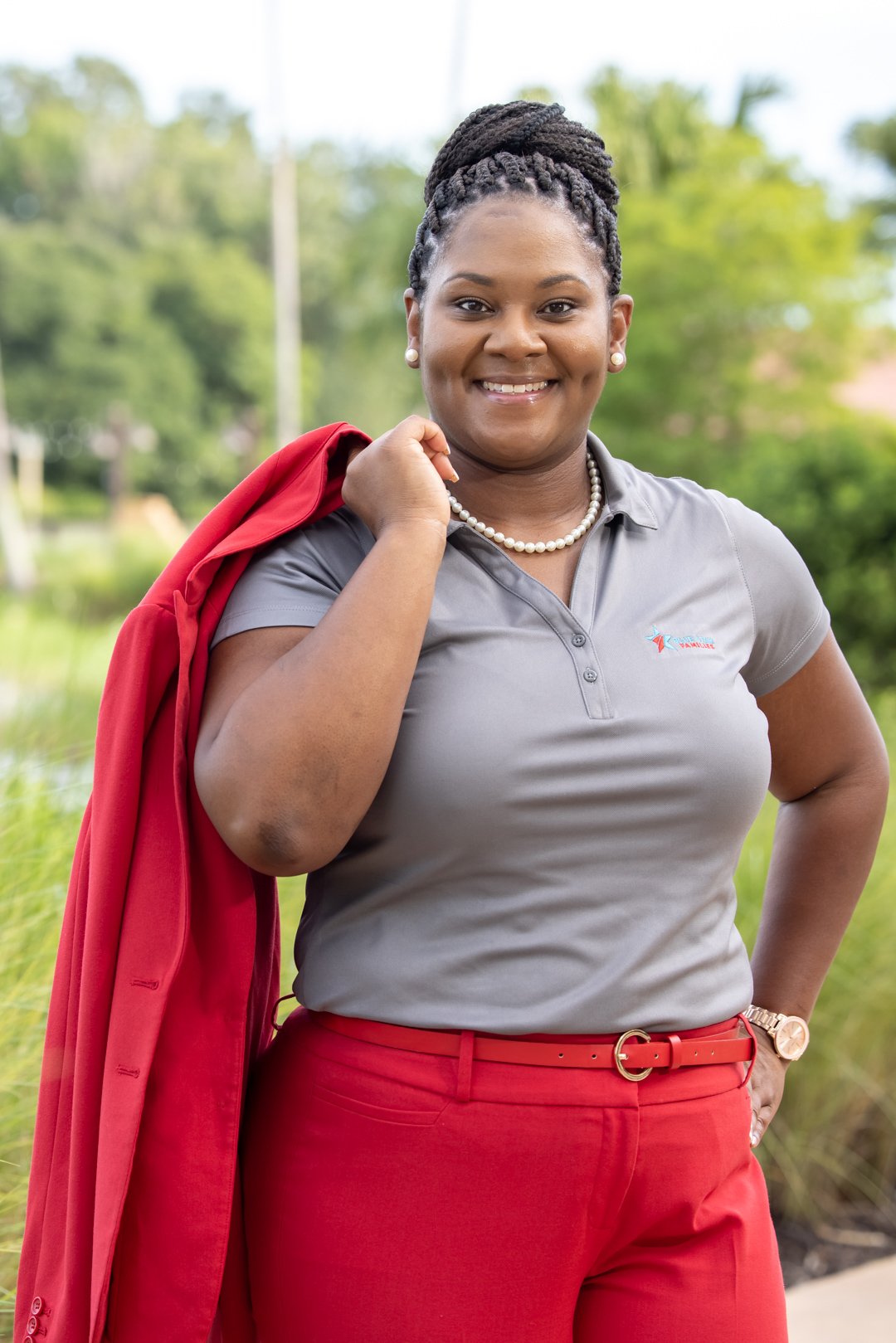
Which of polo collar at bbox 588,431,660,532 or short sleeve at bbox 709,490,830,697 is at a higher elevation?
polo collar at bbox 588,431,660,532

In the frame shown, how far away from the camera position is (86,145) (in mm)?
51688

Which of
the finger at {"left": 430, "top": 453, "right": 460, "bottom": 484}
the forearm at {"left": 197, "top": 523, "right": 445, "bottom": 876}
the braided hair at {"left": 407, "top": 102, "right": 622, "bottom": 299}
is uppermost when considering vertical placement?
the braided hair at {"left": 407, "top": 102, "right": 622, "bottom": 299}

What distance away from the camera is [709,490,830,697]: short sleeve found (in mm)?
1997

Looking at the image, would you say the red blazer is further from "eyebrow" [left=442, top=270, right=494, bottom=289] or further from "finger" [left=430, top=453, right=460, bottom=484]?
"eyebrow" [left=442, top=270, right=494, bottom=289]

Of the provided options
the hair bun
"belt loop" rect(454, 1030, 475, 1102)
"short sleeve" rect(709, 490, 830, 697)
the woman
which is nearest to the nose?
the woman

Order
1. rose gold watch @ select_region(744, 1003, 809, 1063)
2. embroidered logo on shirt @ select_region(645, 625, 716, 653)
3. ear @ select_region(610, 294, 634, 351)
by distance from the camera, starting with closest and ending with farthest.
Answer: embroidered logo on shirt @ select_region(645, 625, 716, 653) → ear @ select_region(610, 294, 634, 351) → rose gold watch @ select_region(744, 1003, 809, 1063)

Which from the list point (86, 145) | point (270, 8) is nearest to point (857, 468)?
point (270, 8)

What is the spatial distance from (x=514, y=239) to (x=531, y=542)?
397mm

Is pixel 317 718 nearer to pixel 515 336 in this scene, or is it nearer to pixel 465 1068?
pixel 465 1068

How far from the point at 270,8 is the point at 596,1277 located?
2242 cm

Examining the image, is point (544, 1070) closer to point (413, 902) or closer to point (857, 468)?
point (413, 902)

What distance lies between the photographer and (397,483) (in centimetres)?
173

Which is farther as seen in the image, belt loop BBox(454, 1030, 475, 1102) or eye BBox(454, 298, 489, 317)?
eye BBox(454, 298, 489, 317)

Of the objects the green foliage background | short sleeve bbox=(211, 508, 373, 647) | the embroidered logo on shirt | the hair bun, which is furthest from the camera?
the green foliage background
